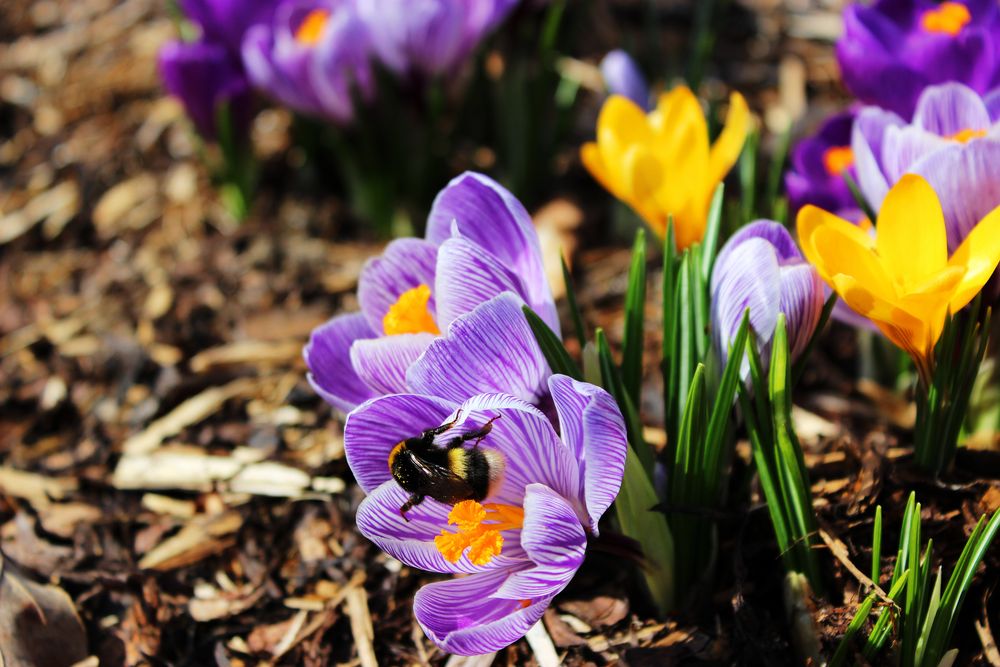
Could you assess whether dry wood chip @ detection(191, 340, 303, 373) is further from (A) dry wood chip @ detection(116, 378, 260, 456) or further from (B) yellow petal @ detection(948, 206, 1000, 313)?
(B) yellow petal @ detection(948, 206, 1000, 313)

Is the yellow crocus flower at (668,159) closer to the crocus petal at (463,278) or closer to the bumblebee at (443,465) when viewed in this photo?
the crocus petal at (463,278)

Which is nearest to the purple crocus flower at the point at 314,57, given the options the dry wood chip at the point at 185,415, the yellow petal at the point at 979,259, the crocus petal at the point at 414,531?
the dry wood chip at the point at 185,415

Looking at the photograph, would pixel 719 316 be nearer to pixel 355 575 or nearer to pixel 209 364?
pixel 355 575


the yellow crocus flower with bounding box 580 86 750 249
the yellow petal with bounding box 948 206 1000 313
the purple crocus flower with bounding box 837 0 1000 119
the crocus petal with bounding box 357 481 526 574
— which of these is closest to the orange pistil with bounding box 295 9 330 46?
the yellow crocus flower with bounding box 580 86 750 249

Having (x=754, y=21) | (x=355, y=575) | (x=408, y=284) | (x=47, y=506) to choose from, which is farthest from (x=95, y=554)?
(x=754, y=21)

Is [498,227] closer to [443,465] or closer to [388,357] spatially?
[388,357]

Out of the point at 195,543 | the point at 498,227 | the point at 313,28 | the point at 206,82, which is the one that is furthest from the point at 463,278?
the point at 206,82
